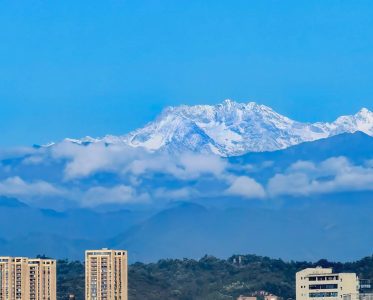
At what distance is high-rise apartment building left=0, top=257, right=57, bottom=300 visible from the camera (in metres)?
78.7

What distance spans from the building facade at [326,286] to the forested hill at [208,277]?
20.2 metres

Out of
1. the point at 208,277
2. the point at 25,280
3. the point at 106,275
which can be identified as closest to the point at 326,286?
the point at 106,275

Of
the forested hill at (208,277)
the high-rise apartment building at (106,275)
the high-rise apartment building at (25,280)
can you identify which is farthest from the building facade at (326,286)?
the forested hill at (208,277)

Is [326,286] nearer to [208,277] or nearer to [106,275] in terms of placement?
[106,275]

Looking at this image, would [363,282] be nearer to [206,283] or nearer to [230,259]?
[206,283]

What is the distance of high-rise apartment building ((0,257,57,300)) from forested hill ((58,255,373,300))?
16292mm

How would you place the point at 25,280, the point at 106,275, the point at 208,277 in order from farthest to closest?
1. the point at 208,277
2. the point at 25,280
3. the point at 106,275

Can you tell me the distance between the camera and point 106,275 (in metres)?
77.0

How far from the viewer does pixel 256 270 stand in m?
112

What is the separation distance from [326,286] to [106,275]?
901 cm

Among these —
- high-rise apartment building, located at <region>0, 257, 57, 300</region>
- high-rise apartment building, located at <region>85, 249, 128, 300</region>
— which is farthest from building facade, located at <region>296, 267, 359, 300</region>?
high-rise apartment building, located at <region>0, 257, 57, 300</region>

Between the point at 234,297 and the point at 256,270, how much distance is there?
10.2 m

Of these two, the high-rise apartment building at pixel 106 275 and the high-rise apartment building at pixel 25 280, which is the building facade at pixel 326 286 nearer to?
the high-rise apartment building at pixel 106 275

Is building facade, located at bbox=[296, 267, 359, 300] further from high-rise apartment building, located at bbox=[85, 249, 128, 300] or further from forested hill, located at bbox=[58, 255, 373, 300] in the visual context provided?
forested hill, located at bbox=[58, 255, 373, 300]
